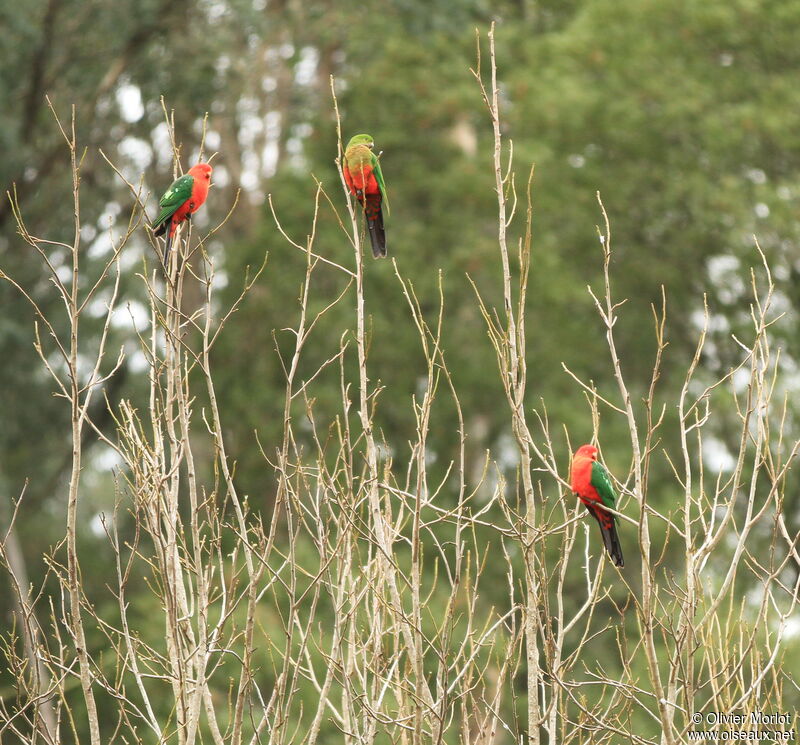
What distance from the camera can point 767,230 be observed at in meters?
14.2

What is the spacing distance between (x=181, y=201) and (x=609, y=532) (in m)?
2.45

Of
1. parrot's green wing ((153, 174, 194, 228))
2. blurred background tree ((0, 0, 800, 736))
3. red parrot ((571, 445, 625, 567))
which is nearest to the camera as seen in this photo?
red parrot ((571, 445, 625, 567))

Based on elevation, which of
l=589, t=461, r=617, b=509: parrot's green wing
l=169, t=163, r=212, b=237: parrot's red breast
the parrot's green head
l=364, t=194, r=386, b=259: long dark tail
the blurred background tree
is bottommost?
the blurred background tree

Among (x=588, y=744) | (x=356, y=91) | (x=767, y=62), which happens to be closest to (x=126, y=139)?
(x=356, y=91)

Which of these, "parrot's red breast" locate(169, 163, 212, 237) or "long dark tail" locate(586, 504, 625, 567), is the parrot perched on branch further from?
"long dark tail" locate(586, 504, 625, 567)

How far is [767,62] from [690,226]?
2186mm

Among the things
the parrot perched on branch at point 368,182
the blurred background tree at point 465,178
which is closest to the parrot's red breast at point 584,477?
the parrot perched on branch at point 368,182

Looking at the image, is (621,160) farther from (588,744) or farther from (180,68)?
(588,744)

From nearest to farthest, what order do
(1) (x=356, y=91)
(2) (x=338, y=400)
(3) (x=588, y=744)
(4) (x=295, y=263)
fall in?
(3) (x=588, y=744) < (2) (x=338, y=400) < (4) (x=295, y=263) < (1) (x=356, y=91)

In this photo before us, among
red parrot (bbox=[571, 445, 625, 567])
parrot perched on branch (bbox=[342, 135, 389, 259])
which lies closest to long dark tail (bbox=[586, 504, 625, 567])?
red parrot (bbox=[571, 445, 625, 567])

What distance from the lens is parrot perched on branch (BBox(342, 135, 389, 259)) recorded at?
5691 millimetres

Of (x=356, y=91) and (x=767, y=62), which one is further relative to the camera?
(x=356, y=91)

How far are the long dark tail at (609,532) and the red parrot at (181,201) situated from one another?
7.32 ft

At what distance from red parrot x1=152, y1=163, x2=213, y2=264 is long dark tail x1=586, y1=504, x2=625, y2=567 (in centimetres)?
223
